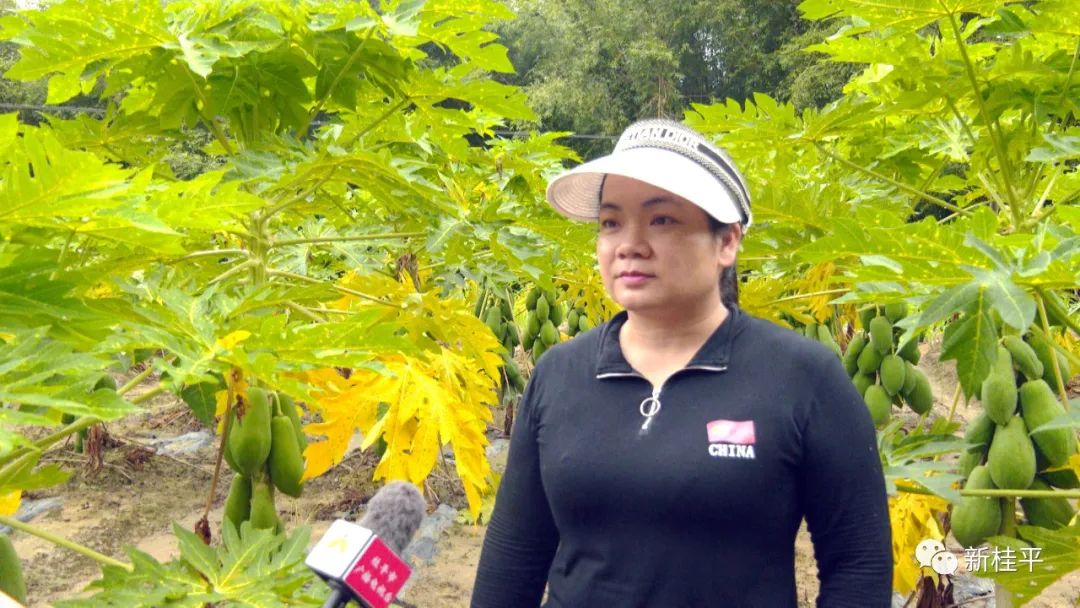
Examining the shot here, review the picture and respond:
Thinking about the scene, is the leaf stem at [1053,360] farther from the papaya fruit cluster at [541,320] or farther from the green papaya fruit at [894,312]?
the papaya fruit cluster at [541,320]

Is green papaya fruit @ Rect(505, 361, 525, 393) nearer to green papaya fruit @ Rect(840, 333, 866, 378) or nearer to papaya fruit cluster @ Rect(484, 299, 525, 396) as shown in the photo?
papaya fruit cluster @ Rect(484, 299, 525, 396)

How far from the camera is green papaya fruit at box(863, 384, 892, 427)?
2812mm

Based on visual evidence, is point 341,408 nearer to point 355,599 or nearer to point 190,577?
point 190,577

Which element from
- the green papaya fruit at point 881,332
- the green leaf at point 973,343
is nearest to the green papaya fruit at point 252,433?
the green leaf at point 973,343

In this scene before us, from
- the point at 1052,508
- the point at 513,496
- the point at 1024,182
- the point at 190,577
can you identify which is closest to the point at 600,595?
the point at 513,496

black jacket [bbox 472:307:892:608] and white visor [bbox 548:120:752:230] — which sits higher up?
white visor [bbox 548:120:752:230]

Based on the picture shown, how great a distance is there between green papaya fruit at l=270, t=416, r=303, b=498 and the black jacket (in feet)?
2.47

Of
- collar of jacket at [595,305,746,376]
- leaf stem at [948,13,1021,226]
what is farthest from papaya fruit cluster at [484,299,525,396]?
collar of jacket at [595,305,746,376]

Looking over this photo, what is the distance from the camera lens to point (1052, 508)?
6.32 ft

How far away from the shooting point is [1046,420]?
186cm

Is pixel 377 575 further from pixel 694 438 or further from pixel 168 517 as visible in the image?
pixel 168 517

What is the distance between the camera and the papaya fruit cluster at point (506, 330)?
4871 millimetres

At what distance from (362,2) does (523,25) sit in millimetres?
21816

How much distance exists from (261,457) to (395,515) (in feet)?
2.33
